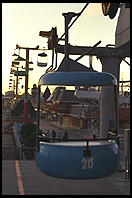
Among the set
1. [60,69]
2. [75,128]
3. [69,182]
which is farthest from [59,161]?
[75,128]

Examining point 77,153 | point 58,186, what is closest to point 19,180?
point 58,186

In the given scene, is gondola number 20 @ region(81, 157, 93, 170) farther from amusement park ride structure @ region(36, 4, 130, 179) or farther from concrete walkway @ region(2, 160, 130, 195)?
concrete walkway @ region(2, 160, 130, 195)

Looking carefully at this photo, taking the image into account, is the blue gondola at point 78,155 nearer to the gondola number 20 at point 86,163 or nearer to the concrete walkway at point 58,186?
the gondola number 20 at point 86,163

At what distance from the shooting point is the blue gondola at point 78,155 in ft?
23.3

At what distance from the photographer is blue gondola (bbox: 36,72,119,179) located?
7.11m

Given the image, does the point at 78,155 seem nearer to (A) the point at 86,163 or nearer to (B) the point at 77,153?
(B) the point at 77,153

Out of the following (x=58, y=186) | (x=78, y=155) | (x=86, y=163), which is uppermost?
(x=78, y=155)

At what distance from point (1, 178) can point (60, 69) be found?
10.1ft

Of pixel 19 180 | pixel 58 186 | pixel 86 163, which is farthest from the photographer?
pixel 19 180

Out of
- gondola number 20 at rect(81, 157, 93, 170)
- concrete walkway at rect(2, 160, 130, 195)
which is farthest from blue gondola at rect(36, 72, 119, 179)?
concrete walkway at rect(2, 160, 130, 195)

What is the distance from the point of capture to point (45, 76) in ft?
26.3

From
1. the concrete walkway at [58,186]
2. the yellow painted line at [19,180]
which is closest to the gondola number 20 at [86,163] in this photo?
the concrete walkway at [58,186]

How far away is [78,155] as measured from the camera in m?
7.12

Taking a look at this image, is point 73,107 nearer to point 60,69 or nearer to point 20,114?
point 20,114
